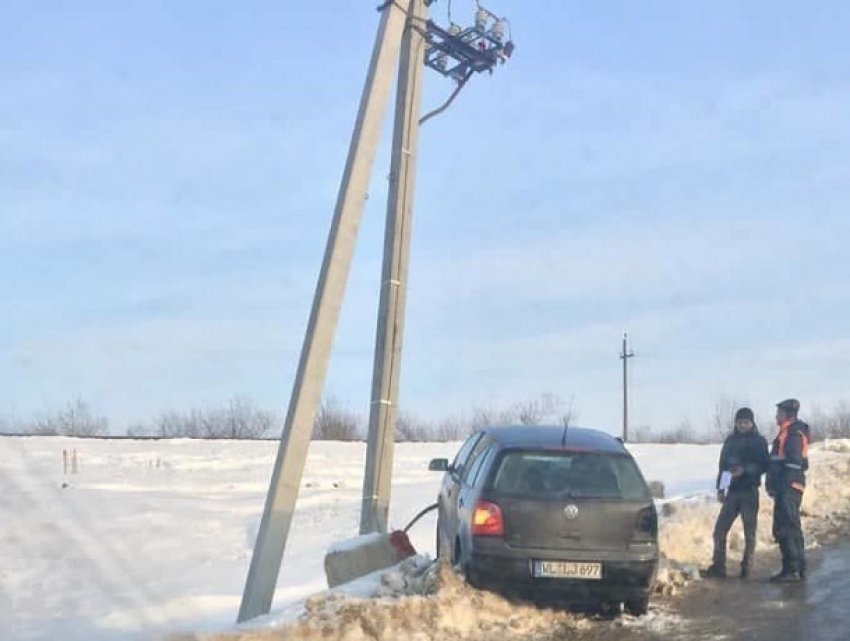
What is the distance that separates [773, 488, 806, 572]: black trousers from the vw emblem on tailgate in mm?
3158

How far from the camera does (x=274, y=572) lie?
9844 mm

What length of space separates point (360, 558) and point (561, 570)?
106 inches

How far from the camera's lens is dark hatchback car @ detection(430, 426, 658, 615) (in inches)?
317

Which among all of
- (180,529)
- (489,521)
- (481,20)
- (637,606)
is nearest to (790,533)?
(637,606)

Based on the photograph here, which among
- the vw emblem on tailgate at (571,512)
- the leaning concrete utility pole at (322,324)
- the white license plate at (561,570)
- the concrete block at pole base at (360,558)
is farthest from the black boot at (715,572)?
the leaning concrete utility pole at (322,324)

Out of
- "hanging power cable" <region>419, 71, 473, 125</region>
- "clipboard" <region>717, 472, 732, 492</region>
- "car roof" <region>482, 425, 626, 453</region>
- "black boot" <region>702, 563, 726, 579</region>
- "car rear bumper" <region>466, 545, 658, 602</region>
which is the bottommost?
"black boot" <region>702, 563, 726, 579</region>

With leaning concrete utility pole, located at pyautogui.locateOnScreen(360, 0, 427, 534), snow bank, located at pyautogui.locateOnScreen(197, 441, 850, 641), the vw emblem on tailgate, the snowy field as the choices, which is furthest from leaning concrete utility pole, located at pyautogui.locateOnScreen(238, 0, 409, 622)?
the vw emblem on tailgate

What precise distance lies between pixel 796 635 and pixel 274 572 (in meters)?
5.00

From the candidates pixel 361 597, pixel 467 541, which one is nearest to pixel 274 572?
pixel 361 597

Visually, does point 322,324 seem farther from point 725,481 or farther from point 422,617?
point 725,481

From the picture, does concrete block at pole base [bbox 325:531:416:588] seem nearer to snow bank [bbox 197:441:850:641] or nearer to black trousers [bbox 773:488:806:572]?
snow bank [bbox 197:441:850:641]

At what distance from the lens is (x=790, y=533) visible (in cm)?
1009

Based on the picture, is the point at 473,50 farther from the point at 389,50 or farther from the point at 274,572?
the point at 274,572

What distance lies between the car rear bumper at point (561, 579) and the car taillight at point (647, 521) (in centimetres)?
20
